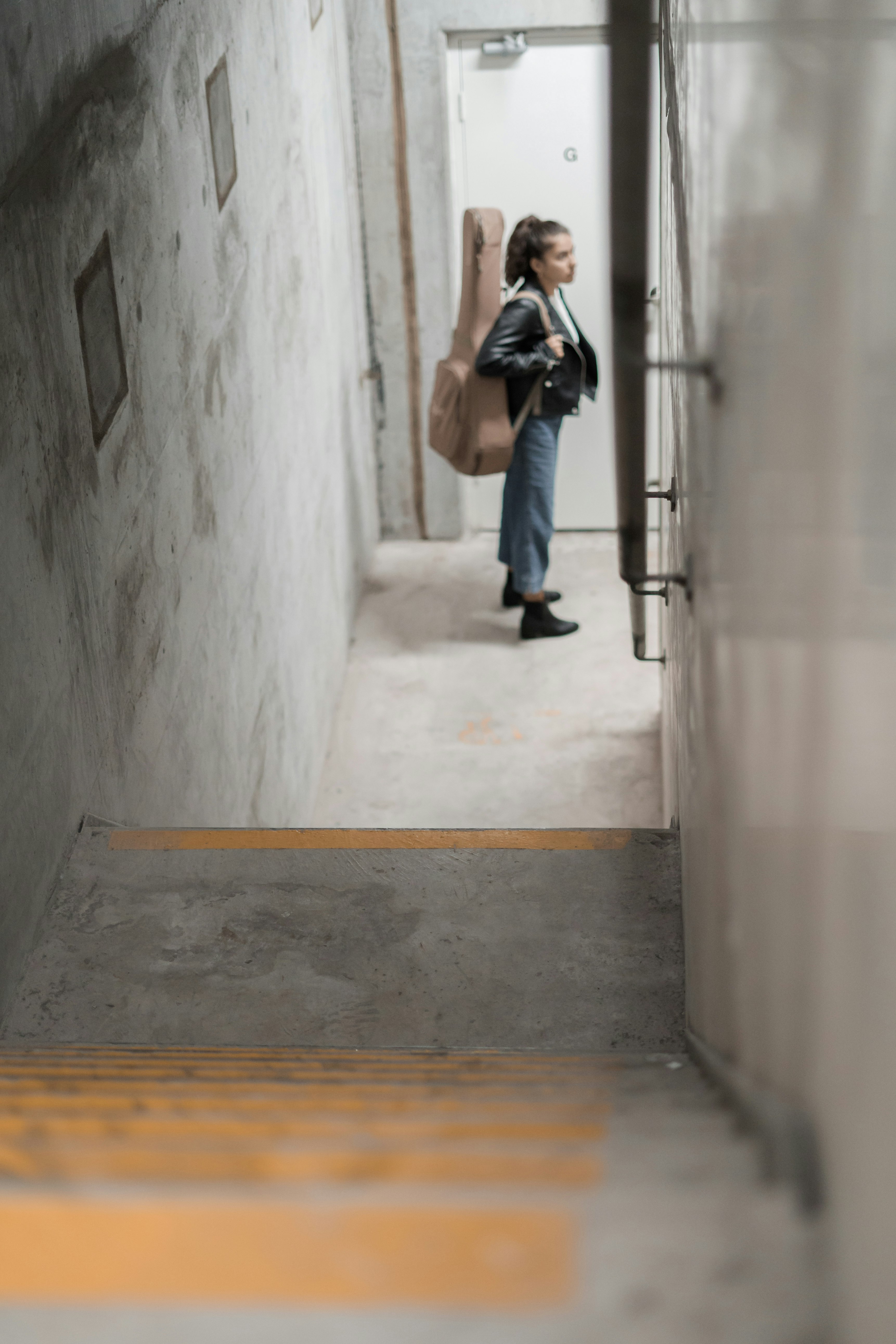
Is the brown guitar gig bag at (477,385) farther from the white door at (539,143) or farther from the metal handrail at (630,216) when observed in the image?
the metal handrail at (630,216)

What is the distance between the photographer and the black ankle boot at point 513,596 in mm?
6480

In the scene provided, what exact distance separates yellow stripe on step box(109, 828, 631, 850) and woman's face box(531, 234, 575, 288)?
3.38 meters

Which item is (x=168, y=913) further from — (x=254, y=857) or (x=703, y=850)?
(x=703, y=850)

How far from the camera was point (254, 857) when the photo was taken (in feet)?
8.77

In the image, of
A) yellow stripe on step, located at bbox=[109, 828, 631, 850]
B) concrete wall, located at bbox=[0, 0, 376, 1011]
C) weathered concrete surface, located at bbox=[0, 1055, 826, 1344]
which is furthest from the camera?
yellow stripe on step, located at bbox=[109, 828, 631, 850]

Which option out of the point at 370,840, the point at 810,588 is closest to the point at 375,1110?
the point at 810,588

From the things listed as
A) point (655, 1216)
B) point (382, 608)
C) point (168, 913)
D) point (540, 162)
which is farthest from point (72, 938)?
point (540, 162)

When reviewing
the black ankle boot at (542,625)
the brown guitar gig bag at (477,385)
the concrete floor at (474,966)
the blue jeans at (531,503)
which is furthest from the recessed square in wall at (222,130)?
the black ankle boot at (542,625)

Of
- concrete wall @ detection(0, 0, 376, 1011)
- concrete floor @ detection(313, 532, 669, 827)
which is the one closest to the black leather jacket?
concrete wall @ detection(0, 0, 376, 1011)

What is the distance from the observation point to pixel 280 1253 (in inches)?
32.6

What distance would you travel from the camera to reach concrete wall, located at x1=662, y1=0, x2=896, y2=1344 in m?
0.76

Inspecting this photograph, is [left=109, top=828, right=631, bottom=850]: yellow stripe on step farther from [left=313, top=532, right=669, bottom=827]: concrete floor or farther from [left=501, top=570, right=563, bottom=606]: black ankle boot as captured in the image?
[left=501, top=570, right=563, bottom=606]: black ankle boot

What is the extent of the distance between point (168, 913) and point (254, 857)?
228 millimetres

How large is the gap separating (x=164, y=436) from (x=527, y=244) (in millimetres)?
2752
